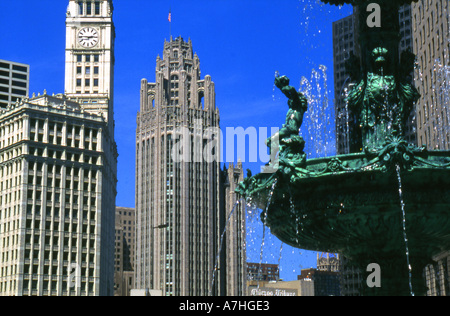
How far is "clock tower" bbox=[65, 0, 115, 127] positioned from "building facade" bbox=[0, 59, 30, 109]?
4731 cm

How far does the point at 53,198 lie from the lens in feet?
355

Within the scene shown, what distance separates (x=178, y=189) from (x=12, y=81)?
138 feet

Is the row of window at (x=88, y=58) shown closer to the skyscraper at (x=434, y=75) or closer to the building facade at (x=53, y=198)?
the building facade at (x=53, y=198)

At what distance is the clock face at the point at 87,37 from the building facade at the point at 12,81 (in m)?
47.3

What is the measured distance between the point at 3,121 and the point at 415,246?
102 meters

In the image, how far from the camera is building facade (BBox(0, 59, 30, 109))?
17062 centimetres

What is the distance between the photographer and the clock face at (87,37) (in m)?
127

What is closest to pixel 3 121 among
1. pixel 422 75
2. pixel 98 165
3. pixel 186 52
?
pixel 98 165

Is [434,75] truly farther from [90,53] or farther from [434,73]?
[90,53]

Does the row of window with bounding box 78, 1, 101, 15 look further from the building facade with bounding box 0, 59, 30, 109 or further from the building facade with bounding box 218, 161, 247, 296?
the building facade with bounding box 218, 161, 247, 296

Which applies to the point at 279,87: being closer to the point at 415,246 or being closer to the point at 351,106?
the point at 351,106

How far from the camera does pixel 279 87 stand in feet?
55.0

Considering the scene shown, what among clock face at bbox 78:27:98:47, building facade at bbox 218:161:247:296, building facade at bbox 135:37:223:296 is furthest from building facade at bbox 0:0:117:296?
building facade at bbox 218:161:247:296
